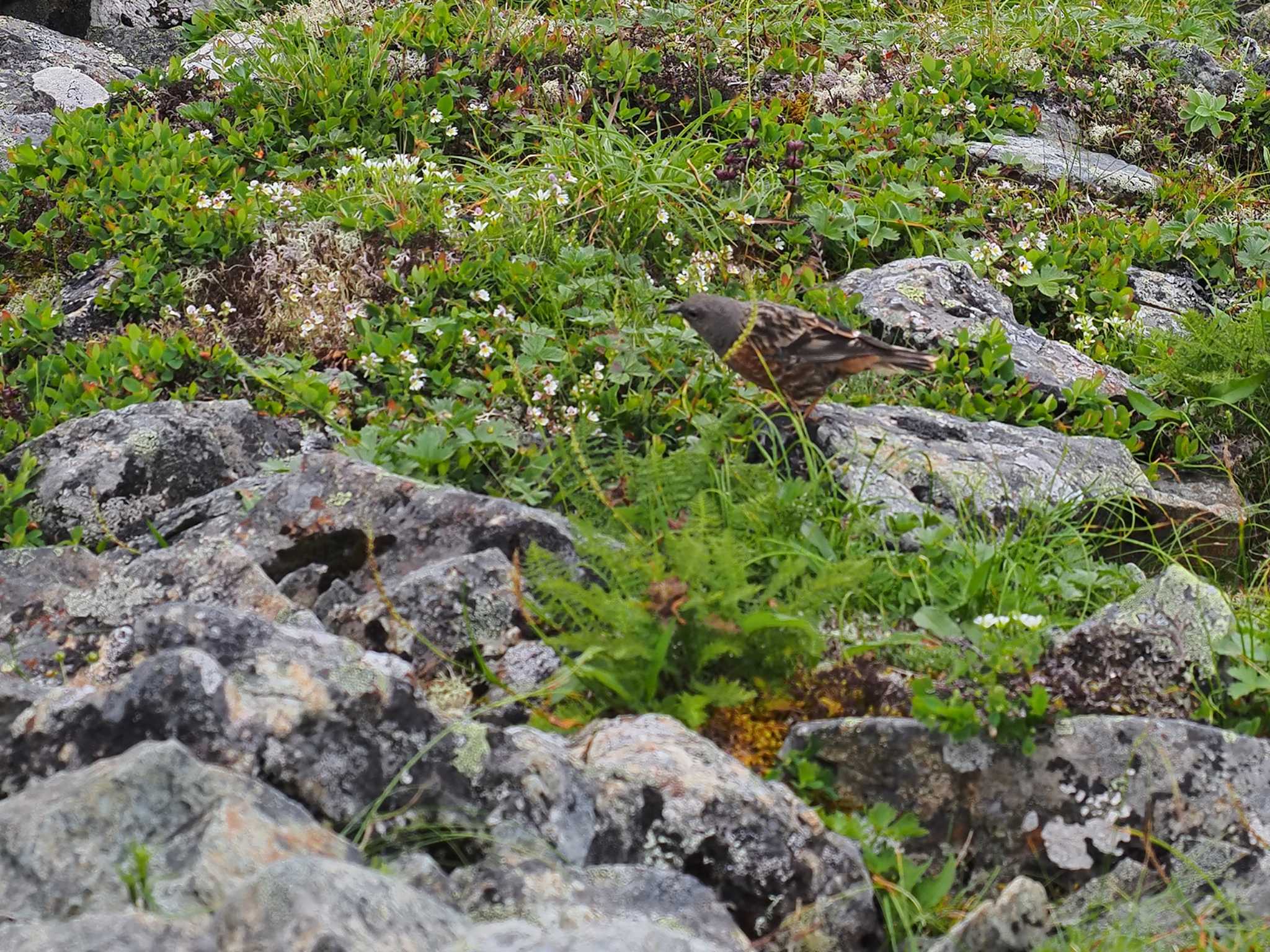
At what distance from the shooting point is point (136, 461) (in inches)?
195

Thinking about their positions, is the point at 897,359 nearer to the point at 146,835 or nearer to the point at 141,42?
the point at 146,835

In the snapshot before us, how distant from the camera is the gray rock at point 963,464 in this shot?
15.8 feet

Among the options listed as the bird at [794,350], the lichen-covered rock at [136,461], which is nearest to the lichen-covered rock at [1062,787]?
the bird at [794,350]

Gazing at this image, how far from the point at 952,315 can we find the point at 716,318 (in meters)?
1.63

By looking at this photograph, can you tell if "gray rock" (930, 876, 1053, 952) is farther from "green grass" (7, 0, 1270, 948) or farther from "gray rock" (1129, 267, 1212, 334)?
"gray rock" (1129, 267, 1212, 334)

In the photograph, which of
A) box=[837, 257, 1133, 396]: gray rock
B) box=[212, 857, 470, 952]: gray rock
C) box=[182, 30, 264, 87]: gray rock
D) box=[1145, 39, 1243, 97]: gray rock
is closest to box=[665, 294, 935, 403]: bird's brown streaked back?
box=[837, 257, 1133, 396]: gray rock

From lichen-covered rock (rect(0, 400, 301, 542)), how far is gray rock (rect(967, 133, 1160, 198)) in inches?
201

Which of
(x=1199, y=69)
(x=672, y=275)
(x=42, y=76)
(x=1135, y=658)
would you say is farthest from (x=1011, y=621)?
(x=42, y=76)

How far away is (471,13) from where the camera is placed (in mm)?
8703

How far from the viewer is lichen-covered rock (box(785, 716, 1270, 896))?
333cm

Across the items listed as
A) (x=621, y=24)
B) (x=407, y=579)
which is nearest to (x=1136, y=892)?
(x=407, y=579)

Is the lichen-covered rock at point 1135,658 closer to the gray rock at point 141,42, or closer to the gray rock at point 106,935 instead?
the gray rock at point 106,935

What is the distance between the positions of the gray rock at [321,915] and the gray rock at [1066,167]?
6.92m

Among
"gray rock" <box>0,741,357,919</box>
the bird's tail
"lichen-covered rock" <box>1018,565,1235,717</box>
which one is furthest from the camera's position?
the bird's tail
